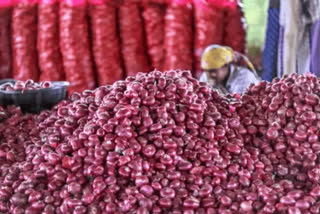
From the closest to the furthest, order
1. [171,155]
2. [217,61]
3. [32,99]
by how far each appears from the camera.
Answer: [171,155] → [32,99] → [217,61]

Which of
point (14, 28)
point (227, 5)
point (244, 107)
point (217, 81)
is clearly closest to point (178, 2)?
point (227, 5)

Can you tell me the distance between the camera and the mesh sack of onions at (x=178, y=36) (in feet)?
7.45

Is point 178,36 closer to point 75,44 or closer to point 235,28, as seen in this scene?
point 235,28

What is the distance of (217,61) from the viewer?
2.03 meters

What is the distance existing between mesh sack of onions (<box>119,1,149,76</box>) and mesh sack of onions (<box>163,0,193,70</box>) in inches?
6.6

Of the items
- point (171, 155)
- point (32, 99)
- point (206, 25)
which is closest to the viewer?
point (171, 155)

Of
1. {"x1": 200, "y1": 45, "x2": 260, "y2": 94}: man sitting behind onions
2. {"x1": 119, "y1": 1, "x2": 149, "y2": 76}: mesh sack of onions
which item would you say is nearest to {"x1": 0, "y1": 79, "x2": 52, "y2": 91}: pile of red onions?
{"x1": 200, "y1": 45, "x2": 260, "y2": 94}: man sitting behind onions

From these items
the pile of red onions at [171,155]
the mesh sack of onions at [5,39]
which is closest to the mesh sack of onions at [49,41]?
the mesh sack of onions at [5,39]

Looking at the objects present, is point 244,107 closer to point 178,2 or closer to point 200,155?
point 200,155

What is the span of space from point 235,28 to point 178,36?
1.24 ft

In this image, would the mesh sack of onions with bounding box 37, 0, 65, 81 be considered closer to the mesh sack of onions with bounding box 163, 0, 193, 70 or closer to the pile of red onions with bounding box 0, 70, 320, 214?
the mesh sack of onions with bounding box 163, 0, 193, 70

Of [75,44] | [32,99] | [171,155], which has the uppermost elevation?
[75,44]

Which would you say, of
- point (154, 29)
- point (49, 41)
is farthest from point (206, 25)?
point (49, 41)

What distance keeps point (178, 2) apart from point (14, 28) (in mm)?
1093
